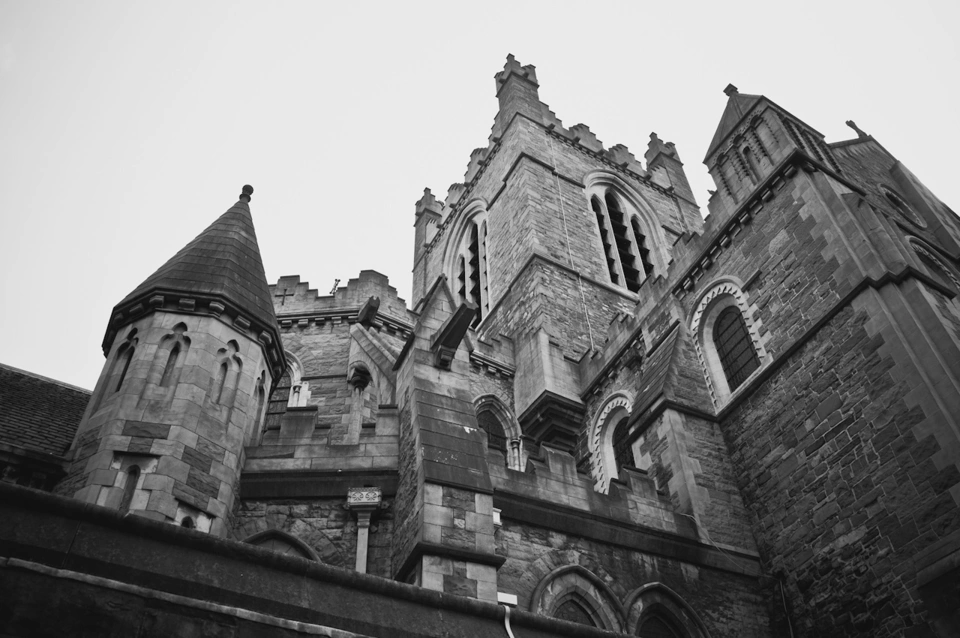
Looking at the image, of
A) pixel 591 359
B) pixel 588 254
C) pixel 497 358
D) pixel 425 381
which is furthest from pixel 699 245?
pixel 588 254

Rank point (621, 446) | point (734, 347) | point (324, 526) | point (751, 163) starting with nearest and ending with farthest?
1. point (324, 526)
2. point (734, 347)
3. point (751, 163)
4. point (621, 446)

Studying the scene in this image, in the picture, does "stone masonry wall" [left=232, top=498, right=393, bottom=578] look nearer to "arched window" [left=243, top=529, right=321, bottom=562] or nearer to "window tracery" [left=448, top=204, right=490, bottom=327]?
"arched window" [left=243, top=529, right=321, bottom=562]

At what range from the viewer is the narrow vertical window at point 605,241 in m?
23.9

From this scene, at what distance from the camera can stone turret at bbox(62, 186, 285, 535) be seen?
8.48 metres

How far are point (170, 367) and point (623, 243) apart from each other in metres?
18.8

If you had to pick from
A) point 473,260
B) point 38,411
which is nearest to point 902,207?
point 38,411

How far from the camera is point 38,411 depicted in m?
10.8

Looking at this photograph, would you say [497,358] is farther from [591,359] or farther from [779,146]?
[779,146]

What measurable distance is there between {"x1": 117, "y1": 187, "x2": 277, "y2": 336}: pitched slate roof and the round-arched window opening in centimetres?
1147

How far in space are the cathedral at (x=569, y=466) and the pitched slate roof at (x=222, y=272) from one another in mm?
44

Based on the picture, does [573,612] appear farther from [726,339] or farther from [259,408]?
[726,339]

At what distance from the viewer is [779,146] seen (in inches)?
516

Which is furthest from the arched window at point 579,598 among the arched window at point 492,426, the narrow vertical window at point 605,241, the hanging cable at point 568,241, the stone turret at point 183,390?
the narrow vertical window at point 605,241

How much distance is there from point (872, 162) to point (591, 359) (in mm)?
7073
